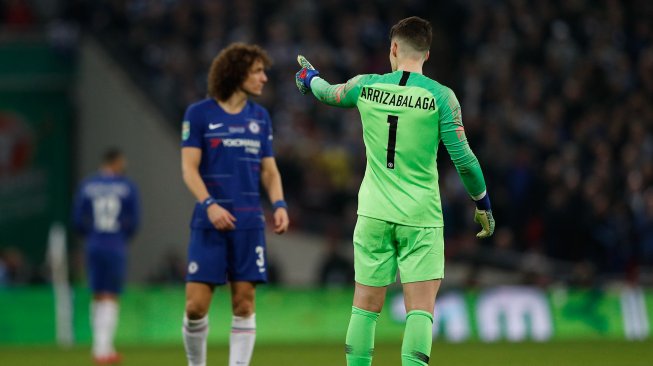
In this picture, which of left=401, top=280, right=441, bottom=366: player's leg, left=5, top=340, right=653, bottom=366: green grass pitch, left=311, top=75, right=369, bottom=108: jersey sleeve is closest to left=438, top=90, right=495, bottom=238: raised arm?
left=311, top=75, right=369, bottom=108: jersey sleeve

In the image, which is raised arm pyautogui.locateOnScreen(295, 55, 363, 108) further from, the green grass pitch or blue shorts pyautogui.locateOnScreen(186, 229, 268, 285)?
the green grass pitch

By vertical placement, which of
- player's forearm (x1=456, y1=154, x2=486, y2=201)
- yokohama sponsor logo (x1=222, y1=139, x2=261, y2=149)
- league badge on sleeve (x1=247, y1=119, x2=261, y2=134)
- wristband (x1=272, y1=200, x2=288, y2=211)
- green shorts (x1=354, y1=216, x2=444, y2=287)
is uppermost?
league badge on sleeve (x1=247, y1=119, x2=261, y2=134)

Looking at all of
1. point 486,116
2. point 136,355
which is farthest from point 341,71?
point 136,355

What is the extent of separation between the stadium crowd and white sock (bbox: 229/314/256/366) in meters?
10.6

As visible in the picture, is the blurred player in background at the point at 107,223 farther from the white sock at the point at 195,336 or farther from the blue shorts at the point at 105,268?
the white sock at the point at 195,336

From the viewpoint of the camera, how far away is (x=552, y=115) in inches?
816

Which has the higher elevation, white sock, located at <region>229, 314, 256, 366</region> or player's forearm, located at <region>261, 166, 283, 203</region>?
player's forearm, located at <region>261, 166, 283, 203</region>

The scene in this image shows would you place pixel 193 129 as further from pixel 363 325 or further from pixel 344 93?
pixel 363 325

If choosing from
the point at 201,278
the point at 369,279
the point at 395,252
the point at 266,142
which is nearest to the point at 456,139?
the point at 395,252

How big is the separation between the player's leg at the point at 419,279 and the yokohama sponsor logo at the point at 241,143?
1980 mm

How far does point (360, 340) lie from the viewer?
306 inches

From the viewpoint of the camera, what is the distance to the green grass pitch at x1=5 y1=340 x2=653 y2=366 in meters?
13.4

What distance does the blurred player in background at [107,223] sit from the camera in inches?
595

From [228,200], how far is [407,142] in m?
1.99
